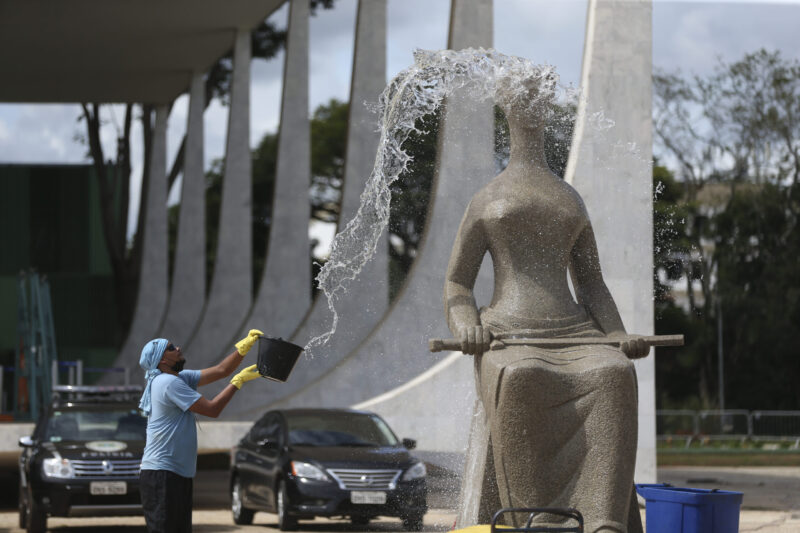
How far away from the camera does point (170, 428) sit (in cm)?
812

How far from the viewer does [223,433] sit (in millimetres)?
18938

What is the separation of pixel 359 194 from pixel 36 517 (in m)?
12.0

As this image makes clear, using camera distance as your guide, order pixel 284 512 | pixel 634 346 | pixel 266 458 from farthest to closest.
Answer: pixel 266 458 → pixel 284 512 → pixel 634 346

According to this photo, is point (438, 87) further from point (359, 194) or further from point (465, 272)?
point (359, 194)

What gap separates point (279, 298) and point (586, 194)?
1352cm

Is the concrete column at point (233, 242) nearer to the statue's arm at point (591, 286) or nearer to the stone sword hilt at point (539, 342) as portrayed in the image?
the statue's arm at point (591, 286)

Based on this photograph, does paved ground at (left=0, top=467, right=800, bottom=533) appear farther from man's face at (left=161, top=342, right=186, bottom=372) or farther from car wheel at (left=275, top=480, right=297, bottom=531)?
man's face at (left=161, top=342, right=186, bottom=372)

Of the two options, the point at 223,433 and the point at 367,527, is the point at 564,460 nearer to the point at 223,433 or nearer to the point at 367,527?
the point at 367,527

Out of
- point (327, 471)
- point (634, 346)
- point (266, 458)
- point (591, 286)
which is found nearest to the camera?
point (634, 346)

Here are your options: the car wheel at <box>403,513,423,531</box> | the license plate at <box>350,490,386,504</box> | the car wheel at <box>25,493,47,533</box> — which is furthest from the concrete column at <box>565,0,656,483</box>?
the car wheel at <box>25,493,47,533</box>

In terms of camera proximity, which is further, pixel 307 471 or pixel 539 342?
pixel 307 471

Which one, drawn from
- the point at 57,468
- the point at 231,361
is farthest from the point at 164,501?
the point at 57,468

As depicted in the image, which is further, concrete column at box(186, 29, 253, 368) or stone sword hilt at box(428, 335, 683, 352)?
concrete column at box(186, 29, 253, 368)

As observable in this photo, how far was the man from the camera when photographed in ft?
26.5
